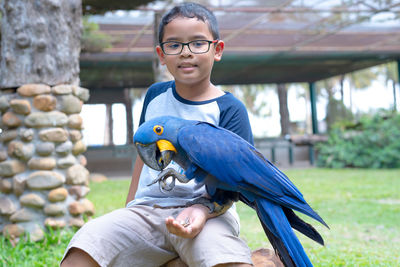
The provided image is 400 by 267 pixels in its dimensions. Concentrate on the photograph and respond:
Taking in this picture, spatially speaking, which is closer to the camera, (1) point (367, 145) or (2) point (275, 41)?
(2) point (275, 41)

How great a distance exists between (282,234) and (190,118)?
0.57 meters

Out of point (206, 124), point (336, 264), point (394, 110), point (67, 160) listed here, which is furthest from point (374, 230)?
point (394, 110)

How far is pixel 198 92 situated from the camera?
1573mm

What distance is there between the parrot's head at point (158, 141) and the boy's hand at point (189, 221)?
17cm

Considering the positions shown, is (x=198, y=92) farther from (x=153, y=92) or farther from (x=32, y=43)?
(x=32, y=43)

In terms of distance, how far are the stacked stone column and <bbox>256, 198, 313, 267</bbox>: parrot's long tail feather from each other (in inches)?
93.1

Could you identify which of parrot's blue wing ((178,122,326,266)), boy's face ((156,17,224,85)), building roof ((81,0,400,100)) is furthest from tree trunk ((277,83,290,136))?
parrot's blue wing ((178,122,326,266))

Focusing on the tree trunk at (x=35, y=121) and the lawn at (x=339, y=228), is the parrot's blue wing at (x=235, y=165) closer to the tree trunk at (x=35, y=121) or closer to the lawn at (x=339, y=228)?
the lawn at (x=339, y=228)

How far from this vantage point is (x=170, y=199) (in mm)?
1496

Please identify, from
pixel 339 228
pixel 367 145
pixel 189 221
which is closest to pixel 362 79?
pixel 367 145

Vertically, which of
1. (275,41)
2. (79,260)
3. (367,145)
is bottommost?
(367,145)

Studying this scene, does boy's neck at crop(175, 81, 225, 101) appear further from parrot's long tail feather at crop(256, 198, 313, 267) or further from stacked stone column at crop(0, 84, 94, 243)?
stacked stone column at crop(0, 84, 94, 243)

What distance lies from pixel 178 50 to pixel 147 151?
1.37 feet

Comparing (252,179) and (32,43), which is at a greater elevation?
(32,43)
